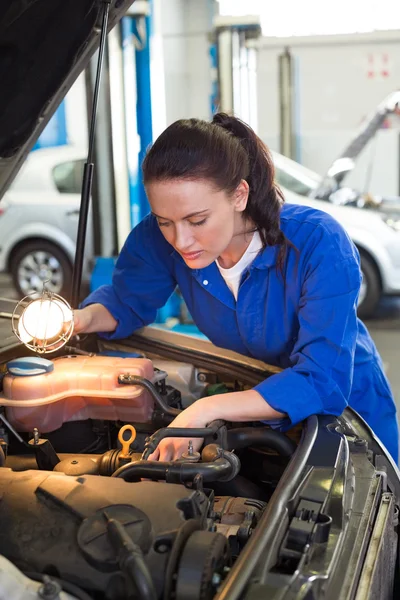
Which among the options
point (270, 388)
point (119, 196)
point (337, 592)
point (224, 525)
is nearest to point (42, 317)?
point (270, 388)

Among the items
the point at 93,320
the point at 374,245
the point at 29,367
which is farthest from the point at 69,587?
the point at 374,245

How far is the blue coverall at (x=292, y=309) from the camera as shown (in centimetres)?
161

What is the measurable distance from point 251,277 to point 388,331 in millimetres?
4273

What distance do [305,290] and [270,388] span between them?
10.5 inches

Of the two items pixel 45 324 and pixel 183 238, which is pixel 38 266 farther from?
pixel 183 238

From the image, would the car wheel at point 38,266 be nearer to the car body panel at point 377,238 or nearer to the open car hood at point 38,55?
the car body panel at point 377,238

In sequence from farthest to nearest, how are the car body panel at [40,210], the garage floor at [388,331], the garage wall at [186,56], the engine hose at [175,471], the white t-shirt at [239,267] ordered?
the garage wall at [186,56], the car body panel at [40,210], the garage floor at [388,331], the white t-shirt at [239,267], the engine hose at [175,471]

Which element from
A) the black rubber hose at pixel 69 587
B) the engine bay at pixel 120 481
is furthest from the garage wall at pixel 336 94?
the black rubber hose at pixel 69 587

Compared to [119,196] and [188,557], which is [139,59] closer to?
[119,196]

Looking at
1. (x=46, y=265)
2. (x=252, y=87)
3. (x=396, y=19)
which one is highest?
(x=396, y=19)

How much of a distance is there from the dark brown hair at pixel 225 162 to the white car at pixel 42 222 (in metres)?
4.75

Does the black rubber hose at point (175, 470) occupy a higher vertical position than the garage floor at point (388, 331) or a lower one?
higher

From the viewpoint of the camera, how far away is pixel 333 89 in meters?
8.49

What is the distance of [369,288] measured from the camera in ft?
19.9
